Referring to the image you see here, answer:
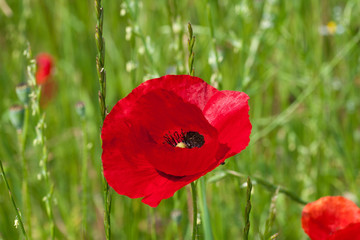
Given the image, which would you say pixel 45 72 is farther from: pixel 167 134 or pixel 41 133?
pixel 167 134

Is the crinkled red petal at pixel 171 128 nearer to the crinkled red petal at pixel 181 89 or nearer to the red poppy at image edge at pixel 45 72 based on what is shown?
the crinkled red petal at pixel 181 89

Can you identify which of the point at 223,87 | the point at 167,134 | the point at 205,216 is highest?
the point at 167,134

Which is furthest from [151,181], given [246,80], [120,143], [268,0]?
[268,0]

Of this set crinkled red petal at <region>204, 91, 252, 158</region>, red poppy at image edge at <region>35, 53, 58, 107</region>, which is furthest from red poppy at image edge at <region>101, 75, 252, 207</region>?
red poppy at image edge at <region>35, 53, 58, 107</region>

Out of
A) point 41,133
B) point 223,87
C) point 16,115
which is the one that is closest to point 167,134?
point 41,133

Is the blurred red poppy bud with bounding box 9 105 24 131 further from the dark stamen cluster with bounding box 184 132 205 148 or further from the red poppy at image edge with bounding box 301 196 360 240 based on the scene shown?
the red poppy at image edge with bounding box 301 196 360 240

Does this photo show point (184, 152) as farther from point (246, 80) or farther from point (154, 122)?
point (246, 80)
